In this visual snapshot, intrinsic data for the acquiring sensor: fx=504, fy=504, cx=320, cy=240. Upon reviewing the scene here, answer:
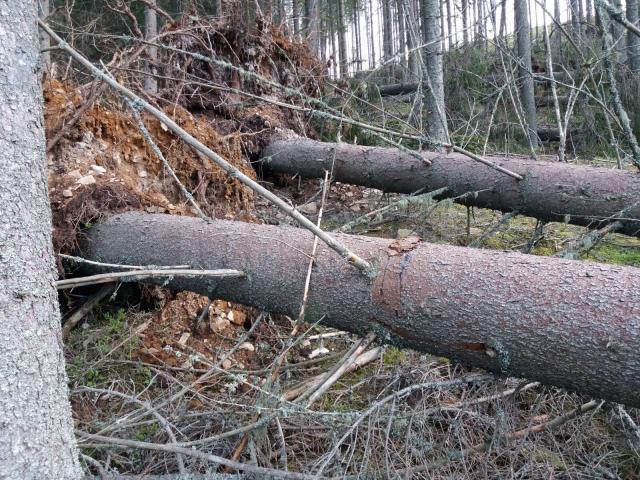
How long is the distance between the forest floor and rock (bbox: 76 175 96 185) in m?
0.02

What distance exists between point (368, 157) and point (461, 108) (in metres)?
5.87

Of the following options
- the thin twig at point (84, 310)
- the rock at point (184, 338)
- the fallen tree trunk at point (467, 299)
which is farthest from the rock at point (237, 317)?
the fallen tree trunk at point (467, 299)

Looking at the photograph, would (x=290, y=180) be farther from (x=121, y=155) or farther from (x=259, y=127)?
(x=121, y=155)

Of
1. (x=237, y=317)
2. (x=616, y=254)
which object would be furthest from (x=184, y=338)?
(x=616, y=254)

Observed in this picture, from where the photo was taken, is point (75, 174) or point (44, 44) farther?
point (44, 44)

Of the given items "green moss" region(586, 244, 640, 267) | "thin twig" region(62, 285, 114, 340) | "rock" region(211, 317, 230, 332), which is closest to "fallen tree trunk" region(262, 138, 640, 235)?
"green moss" region(586, 244, 640, 267)

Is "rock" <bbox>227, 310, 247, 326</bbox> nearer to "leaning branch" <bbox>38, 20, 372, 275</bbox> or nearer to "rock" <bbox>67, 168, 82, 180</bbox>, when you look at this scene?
"rock" <bbox>67, 168, 82, 180</bbox>

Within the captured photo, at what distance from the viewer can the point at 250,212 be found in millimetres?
3520

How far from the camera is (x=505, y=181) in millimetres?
3096

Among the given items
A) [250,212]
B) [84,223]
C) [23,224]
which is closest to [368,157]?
[250,212]

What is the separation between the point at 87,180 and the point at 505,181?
2.38 metres

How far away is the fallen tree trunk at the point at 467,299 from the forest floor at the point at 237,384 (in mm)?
212

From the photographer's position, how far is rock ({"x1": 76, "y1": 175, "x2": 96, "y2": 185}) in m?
2.53

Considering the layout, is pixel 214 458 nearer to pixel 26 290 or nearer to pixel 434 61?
pixel 26 290
